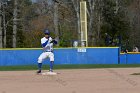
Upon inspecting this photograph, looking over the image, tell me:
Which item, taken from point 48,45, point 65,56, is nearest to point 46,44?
point 48,45

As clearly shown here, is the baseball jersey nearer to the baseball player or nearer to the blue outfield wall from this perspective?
the baseball player

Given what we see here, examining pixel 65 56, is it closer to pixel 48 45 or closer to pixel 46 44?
pixel 48 45

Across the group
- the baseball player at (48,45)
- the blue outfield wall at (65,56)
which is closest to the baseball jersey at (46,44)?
the baseball player at (48,45)

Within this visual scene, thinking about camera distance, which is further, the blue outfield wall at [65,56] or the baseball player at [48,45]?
the blue outfield wall at [65,56]

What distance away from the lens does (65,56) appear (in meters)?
30.9

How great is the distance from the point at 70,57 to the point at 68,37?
32.2 meters

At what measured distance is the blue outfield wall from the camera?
30.6m

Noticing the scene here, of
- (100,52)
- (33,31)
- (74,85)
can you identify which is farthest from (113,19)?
(74,85)

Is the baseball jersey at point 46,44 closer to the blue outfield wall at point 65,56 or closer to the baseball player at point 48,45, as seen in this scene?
the baseball player at point 48,45

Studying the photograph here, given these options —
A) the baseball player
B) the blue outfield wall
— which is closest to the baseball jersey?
the baseball player

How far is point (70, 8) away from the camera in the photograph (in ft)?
189

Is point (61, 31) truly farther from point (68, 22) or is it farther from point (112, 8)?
point (112, 8)

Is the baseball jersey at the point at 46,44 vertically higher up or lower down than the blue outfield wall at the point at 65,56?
higher up

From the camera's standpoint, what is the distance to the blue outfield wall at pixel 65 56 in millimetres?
30609
